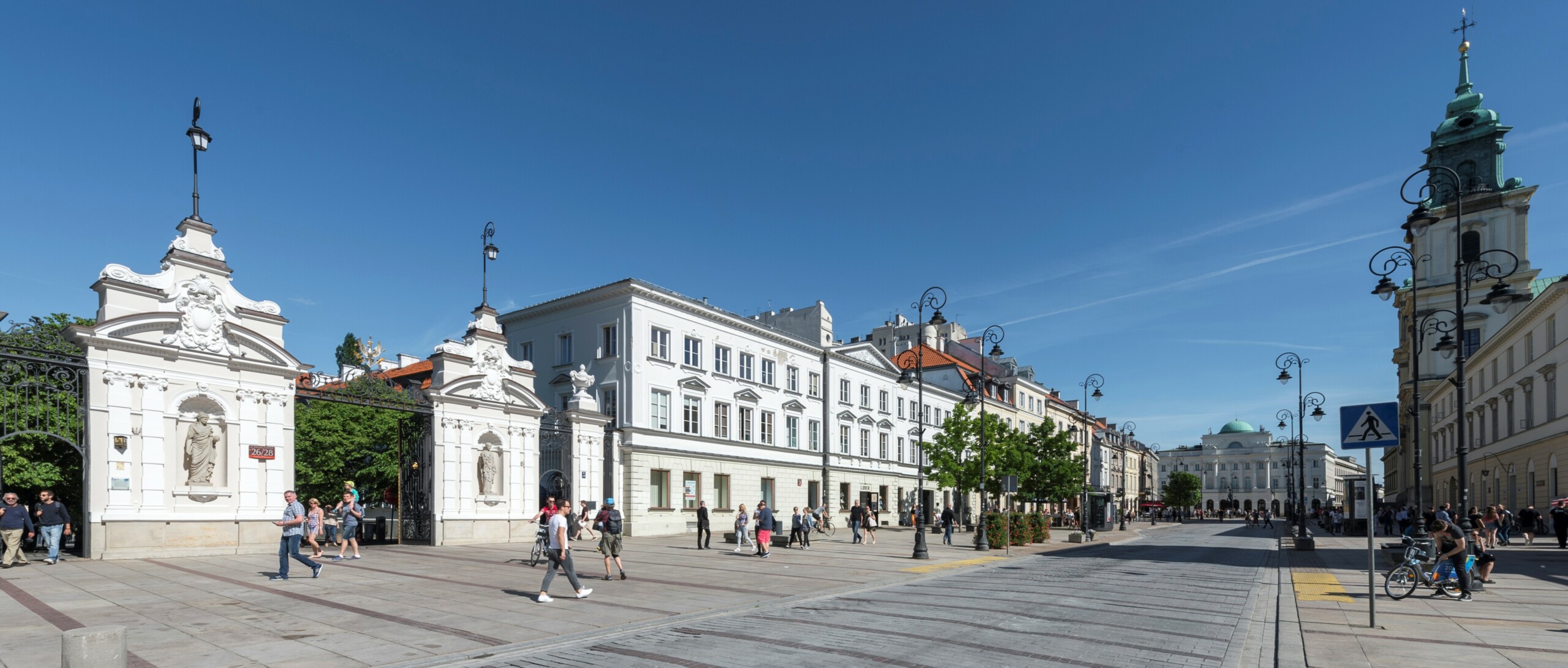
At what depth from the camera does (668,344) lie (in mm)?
39531

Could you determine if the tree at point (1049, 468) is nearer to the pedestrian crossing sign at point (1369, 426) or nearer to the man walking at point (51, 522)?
the pedestrian crossing sign at point (1369, 426)

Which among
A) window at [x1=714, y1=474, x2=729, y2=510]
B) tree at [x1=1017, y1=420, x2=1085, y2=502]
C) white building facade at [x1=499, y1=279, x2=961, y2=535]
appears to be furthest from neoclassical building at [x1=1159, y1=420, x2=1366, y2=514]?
window at [x1=714, y1=474, x2=729, y2=510]

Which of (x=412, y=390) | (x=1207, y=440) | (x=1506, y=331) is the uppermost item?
(x=1506, y=331)

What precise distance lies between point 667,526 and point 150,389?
2187cm

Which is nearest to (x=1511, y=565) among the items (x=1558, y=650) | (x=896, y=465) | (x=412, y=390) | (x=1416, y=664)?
(x=1558, y=650)

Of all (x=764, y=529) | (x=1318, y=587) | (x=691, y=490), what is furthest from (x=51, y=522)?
(x=1318, y=587)

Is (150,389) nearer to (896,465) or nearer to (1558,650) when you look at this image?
(1558,650)

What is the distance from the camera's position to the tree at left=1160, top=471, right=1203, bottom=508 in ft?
428

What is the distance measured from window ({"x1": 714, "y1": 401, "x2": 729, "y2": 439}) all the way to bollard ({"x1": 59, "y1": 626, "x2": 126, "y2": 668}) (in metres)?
35.7

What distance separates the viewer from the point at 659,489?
125ft

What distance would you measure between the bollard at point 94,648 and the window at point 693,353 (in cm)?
3403

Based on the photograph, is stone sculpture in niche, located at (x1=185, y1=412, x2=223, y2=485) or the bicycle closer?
stone sculpture in niche, located at (x1=185, y1=412, x2=223, y2=485)

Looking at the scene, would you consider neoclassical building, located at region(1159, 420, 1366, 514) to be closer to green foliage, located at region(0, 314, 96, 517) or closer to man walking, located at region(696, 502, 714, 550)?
man walking, located at region(696, 502, 714, 550)

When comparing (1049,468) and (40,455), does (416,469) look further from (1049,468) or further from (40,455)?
(1049,468)
